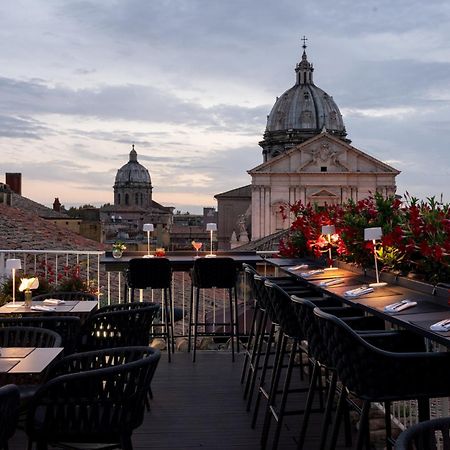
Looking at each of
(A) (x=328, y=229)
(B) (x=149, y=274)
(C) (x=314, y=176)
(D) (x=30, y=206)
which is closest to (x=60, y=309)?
(B) (x=149, y=274)

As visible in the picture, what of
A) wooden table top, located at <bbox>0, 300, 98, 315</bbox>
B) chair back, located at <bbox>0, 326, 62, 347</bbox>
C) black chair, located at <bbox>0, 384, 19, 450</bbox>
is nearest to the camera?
black chair, located at <bbox>0, 384, 19, 450</bbox>

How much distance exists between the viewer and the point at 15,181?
35500mm

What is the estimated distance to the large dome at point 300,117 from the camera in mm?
74312

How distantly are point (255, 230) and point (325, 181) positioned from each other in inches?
269

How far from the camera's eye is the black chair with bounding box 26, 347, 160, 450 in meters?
3.21

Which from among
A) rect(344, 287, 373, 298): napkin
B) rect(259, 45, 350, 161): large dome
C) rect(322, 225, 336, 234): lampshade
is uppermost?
rect(259, 45, 350, 161): large dome

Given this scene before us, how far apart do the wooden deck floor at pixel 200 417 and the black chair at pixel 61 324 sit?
685 millimetres

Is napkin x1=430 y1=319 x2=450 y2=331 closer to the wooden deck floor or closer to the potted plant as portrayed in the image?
the wooden deck floor

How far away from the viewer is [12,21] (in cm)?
1116

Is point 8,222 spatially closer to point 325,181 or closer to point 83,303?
point 83,303

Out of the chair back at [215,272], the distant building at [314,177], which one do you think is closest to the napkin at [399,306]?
the chair back at [215,272]

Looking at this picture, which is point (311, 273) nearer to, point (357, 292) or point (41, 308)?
point (357, 292)

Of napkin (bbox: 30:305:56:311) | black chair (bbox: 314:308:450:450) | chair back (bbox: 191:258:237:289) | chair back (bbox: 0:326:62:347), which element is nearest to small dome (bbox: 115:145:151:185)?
chair back (bbox: 191:258:237:289)

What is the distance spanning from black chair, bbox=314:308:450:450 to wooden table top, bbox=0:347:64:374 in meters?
1.34
